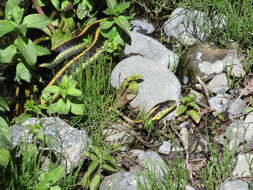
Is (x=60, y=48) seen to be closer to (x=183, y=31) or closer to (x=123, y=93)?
(x=123, y=93)

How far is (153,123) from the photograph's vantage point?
395 centimetres

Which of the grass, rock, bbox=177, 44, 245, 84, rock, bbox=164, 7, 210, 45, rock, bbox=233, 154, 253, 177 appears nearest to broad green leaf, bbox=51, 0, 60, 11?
the grass

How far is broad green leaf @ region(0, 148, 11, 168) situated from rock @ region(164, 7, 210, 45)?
1900mm

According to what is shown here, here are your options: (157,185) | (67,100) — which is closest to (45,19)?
(67,100)

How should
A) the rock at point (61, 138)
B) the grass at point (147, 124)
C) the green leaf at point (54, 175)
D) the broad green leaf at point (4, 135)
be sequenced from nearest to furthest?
the broad green leaf at point (4, 135), the green leaf at point (54, 175), the grass at point (147, 124), the rock at point (61, 138)

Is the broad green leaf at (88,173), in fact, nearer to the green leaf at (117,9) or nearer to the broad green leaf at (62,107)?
the broad green leaf at (62,107)

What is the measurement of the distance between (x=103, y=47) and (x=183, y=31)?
0.68 m

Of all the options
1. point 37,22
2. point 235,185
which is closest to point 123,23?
point 37,22

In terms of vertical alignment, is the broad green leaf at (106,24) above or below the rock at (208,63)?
above

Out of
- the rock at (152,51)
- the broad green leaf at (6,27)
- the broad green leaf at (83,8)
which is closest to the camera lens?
the broad green leaf at (6,27)

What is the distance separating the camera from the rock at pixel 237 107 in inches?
157

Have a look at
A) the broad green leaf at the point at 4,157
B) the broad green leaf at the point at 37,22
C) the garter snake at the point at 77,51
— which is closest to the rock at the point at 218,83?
the garter snake at the point at 77,51

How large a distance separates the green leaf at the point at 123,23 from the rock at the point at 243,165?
1.26 metres

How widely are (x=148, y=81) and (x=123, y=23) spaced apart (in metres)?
0.46
